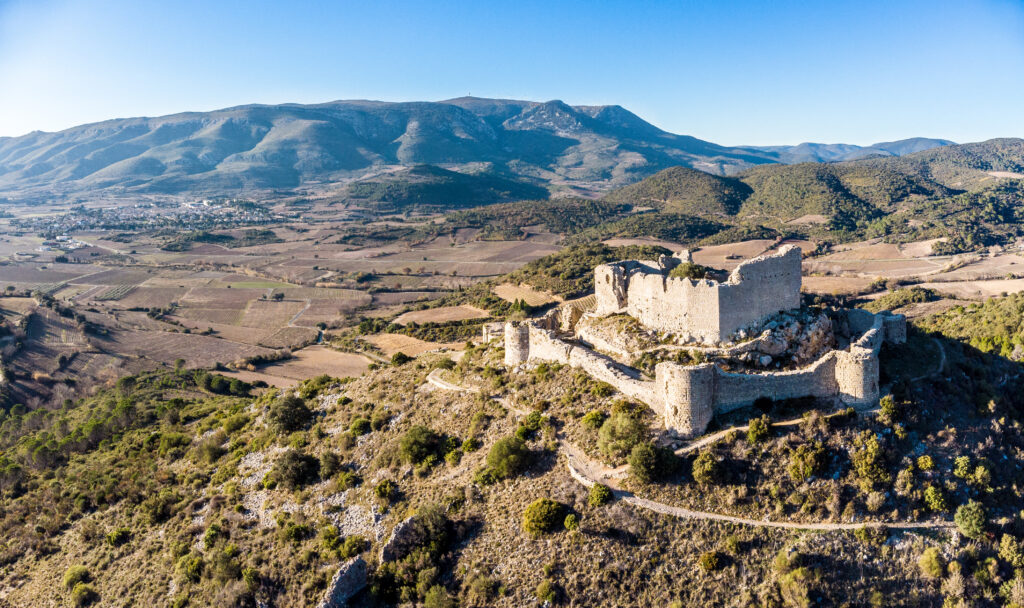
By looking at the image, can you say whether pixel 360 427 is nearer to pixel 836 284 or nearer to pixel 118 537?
pixel 118 537

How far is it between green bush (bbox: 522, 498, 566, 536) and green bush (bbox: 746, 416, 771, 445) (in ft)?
30.7

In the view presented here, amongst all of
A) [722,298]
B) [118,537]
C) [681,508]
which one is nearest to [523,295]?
[722,298]

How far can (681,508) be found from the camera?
25.8 meters

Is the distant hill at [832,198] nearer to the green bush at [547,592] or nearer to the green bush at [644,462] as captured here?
the green bush at [644,462]

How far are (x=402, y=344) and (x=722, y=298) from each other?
2186 inches

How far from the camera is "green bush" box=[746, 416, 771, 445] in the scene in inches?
1056

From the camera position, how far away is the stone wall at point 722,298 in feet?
102

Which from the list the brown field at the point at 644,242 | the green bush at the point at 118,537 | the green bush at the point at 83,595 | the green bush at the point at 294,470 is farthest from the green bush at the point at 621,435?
the brown field at the point at 644,242

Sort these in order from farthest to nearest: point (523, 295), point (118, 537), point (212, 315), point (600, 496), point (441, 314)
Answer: point (212, 315)
point (523, 295)
point (441, 314)
point (118, 537)
point (600, 496)

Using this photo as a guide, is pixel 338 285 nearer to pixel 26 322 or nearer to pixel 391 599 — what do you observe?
pixel 26 322

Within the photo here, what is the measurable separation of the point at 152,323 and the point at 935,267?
474ft

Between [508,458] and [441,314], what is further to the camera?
[441,314]

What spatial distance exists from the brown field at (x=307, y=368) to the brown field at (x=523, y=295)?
2692 centimetres

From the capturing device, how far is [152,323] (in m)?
98.5
